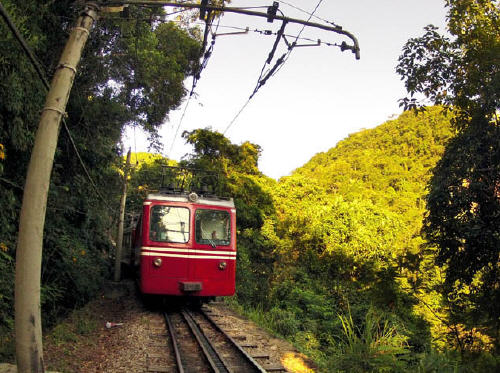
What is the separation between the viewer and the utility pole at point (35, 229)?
426cm

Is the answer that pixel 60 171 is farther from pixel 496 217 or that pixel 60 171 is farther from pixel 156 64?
pixel 496 217

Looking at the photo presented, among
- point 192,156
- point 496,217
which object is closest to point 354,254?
point 192,156

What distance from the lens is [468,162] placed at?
7.45 meters

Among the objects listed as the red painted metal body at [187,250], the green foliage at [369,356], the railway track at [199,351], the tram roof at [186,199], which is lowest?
the railway track at [199,351]

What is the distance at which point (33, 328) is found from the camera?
14.1ft

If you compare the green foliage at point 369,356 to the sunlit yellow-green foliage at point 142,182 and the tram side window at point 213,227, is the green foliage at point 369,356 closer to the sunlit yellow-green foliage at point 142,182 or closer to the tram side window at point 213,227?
the tram side window at point 213,227

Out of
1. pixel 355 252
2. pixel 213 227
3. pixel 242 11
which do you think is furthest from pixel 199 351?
pixel 355 252

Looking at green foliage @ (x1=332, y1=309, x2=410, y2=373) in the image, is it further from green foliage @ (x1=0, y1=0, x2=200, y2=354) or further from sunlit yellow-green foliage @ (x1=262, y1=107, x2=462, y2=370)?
green foliage @ (x1=0, y1=0, x2=200, y2=354)

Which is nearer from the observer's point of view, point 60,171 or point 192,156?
point 60,171

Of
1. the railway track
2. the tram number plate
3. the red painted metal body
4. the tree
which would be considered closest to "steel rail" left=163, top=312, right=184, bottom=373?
the railway track

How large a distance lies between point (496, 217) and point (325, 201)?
19.7 metres

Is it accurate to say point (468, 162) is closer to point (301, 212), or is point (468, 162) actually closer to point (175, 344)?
point (175, 344)

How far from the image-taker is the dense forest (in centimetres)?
693

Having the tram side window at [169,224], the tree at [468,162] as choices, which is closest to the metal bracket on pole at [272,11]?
the tree at [468,162]
